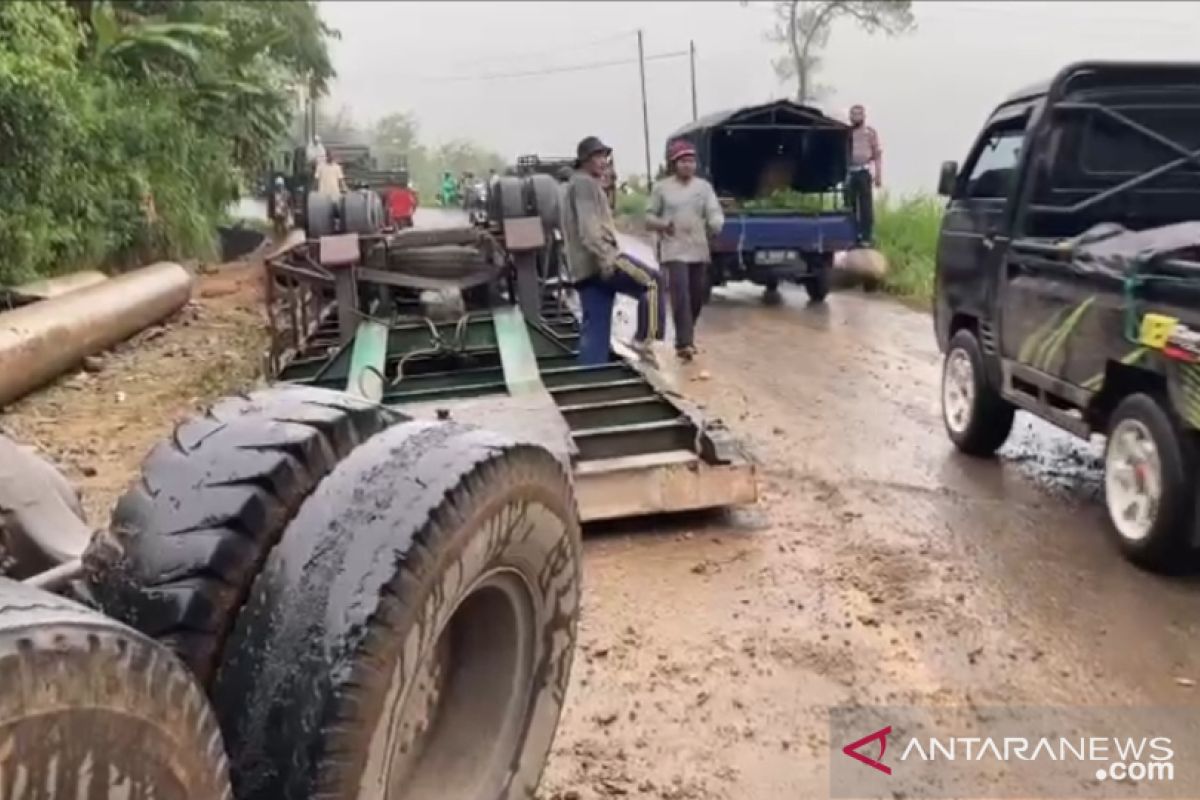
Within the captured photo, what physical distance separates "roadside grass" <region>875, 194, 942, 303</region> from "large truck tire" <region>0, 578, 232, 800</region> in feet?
45.5

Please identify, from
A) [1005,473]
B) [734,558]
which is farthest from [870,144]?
[734,558]

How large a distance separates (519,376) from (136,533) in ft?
15.8

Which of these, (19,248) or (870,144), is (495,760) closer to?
(19,248)

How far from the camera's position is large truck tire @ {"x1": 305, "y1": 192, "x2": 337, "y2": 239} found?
9.95 m

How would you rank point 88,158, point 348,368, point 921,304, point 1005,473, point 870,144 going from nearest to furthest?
point 1005,473 → point 348,368 → point 88,158 → point 921,304 → point 870,144

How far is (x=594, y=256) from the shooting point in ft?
27.3

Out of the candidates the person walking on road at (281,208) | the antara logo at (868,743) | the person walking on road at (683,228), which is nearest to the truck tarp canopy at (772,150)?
the person walking on road at (683,228)

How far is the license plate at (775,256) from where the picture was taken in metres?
14.6

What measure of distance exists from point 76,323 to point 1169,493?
8.16m

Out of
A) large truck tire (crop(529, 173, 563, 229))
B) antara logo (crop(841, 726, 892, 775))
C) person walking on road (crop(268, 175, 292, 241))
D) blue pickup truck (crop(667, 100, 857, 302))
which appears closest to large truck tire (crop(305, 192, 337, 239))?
large truck tire (crop(529, 173, 563, 229))

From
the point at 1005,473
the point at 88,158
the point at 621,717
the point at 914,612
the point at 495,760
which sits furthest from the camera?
the point at 88,158

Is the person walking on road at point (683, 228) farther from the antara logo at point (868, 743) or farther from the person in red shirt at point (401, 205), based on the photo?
the person in red shirt at point (401, 205)

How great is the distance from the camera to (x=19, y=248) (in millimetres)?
10711

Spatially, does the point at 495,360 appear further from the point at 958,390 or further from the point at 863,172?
the point at 863,172
